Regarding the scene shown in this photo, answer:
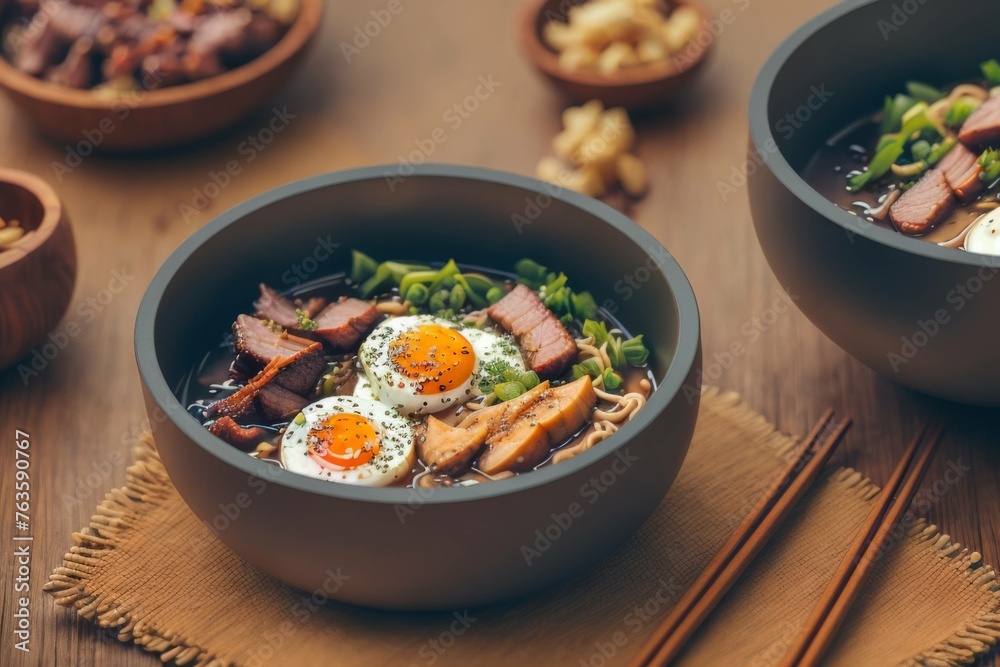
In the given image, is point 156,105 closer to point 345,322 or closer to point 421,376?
point 345,322

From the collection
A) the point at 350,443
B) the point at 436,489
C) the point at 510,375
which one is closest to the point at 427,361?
the point at 510,375

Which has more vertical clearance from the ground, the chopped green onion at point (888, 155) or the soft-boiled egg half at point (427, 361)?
the chopped green onion at point (888, 155)

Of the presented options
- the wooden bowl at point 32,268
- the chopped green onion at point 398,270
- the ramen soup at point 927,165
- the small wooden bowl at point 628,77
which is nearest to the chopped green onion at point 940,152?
the ramen soup at point 927,165

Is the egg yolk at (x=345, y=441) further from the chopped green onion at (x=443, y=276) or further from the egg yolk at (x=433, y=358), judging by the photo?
the chopped green onion at (x=443, y=276)

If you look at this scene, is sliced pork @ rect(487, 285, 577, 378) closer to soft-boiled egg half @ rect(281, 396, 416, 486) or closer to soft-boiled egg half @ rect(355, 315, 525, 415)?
soft-boiled egg half @ rect(355, 315, 525, 415)

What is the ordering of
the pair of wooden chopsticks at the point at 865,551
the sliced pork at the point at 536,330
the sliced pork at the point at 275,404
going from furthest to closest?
the sliced pork at the point at 536,330 < the sliced pork at the point at 275,404 < the pair of wooden chopsticks at the point at 865,551

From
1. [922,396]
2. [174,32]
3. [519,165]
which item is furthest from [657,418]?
[174,32]
